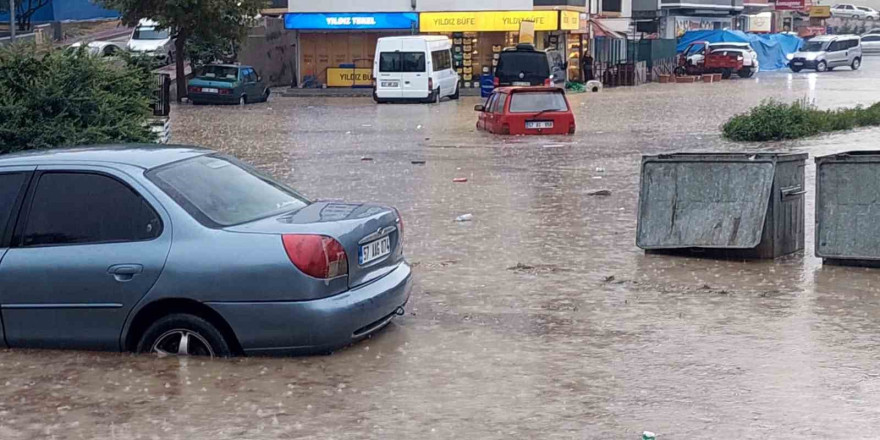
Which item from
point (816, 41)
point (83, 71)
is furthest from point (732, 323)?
point (816, 41)

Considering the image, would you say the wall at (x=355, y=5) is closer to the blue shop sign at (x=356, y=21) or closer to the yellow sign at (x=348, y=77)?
the blue shop sign at (x=356, y=21)

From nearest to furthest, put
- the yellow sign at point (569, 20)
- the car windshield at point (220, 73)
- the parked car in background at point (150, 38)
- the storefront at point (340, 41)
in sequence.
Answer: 1. the car windshield at point (220, 73)
2. the parked car in background at point (150, 38)
3. the yellow sign at point (569, 20)
4. the storefront at point (340, 41)

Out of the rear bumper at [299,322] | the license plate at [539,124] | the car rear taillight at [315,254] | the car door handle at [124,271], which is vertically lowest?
the license plate at [539,124]

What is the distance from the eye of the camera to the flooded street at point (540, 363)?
20.9ft

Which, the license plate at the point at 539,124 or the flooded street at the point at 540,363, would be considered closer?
the flooded street at the point at 540,363

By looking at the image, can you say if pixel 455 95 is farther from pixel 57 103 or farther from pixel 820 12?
pixel 820 12

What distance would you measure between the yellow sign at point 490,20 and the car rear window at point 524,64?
915 centimetres

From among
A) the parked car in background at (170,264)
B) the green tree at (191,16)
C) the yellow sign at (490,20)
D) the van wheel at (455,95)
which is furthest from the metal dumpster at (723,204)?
the yellow sign at (490,20)

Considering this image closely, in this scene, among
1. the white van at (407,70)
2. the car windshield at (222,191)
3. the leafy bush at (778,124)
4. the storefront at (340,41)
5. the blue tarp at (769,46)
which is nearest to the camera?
the car windshield at (222,191)

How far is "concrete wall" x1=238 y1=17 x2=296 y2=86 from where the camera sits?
171 feet

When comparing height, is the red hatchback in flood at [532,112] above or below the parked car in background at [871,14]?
below

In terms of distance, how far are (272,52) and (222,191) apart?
1817 inches

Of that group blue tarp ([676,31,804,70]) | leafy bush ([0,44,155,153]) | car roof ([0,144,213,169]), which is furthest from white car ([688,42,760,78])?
car roof ([0,144,213,169])

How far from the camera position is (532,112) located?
2691cm
